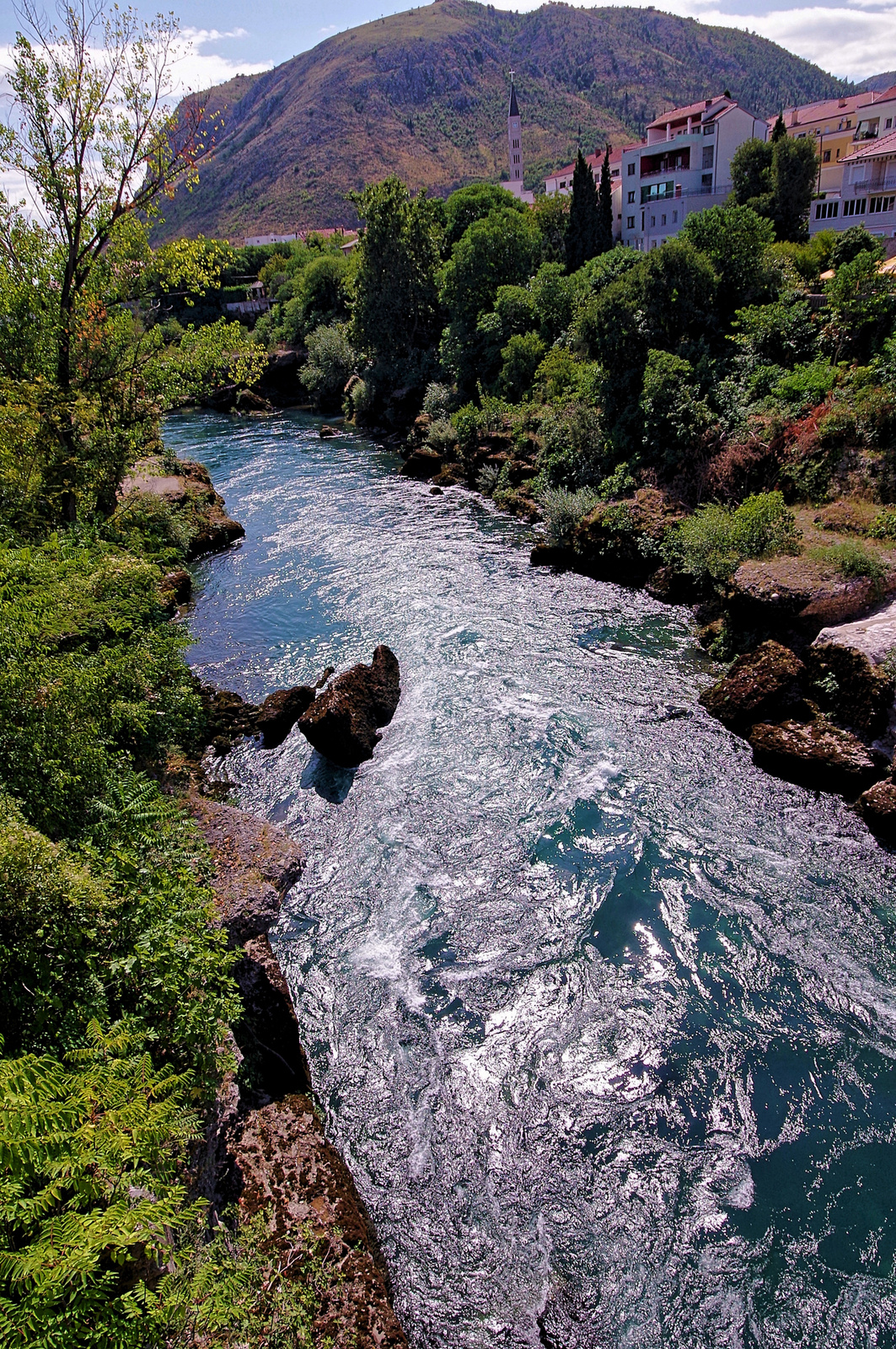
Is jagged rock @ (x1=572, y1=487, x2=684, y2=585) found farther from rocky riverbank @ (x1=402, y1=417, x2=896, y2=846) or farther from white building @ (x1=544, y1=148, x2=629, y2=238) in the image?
white building @ (x1=544, y1=148, x2=629, y2=238)

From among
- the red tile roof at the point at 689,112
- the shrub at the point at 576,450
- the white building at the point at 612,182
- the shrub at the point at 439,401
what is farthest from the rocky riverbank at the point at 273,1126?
the red tile roof at the point at 689,112

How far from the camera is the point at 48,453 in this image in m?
18.2

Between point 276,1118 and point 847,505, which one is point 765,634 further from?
point 276,1118

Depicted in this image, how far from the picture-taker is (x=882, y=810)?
49.5ft

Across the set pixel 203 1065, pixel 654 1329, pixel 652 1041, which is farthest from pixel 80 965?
pixel 652 1041

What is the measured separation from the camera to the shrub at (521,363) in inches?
1676

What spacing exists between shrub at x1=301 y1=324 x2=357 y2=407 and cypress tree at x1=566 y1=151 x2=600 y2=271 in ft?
65.0

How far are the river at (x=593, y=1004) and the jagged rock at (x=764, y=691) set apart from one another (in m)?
0.64

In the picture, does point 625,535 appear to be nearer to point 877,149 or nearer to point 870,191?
point 870,191

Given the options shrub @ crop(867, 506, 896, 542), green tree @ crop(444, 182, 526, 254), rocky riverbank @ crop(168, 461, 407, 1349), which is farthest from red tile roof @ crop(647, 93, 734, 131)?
rocky riverbank @ crop(168, 461, 407, 1349)

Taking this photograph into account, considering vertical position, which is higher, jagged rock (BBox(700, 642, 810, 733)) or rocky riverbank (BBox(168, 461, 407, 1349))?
jagged rock (BBox(700, 642, 810, 733))

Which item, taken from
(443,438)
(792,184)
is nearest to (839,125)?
(792,184)

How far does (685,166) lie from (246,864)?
222 feet

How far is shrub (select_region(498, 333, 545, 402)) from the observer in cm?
4256
